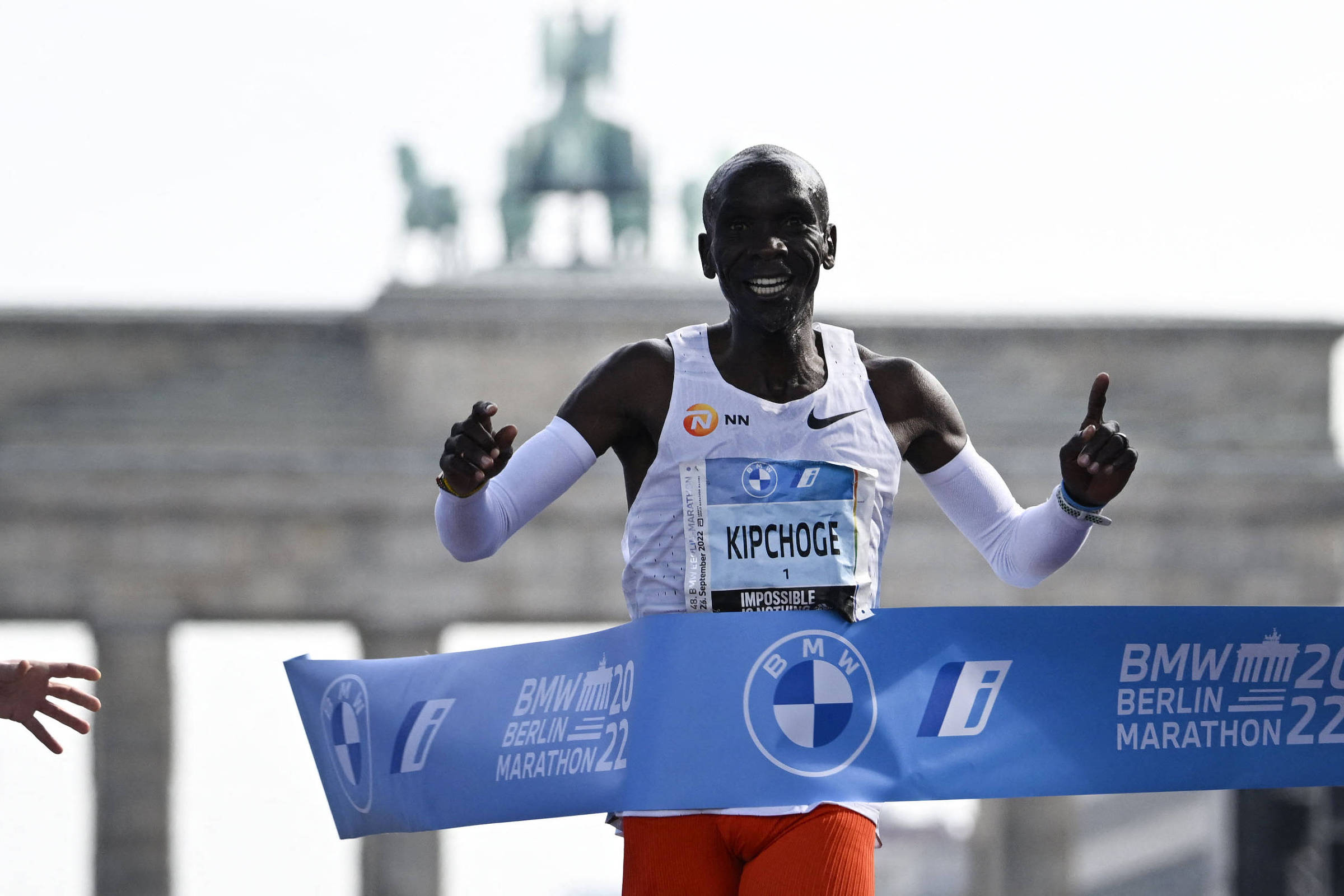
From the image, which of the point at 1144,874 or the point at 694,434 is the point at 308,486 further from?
the point at 1144,874

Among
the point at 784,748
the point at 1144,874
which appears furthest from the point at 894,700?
the point at 1144,874

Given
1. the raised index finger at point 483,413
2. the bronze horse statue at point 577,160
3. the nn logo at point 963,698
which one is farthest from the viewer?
the bronze horse statue at point 577,160

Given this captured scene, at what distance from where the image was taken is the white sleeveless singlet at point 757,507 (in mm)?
3510

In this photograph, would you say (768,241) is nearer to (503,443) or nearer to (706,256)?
(706,256)

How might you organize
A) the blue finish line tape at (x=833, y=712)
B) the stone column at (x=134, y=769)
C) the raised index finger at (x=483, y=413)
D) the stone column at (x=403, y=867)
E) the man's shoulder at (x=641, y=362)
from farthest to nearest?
the stone column at (x=134, y=769) → the stone column at (x=403, y=867) → the man's shoulder at (x=641, y=362) → the blue finish line tape at (x=833, y=712) → the raised index finger at (x=483, y=413)

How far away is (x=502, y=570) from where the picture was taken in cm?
2300

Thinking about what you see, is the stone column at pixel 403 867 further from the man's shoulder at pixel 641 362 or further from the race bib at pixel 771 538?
the race bib at pixel 771 538

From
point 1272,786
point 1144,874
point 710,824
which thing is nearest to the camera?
point 710,824

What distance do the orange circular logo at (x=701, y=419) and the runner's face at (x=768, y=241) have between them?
20cm

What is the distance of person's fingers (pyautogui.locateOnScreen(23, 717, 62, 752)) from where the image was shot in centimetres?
413

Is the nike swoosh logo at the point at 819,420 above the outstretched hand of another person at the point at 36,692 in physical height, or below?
above

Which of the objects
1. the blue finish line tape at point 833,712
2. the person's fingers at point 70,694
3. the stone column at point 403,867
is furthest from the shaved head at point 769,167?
the stone column at point 403,867

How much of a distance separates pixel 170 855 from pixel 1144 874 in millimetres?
27024

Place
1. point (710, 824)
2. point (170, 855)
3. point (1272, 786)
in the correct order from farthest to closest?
point (170, 855) → point (1272, 786) → point (710, 824)
